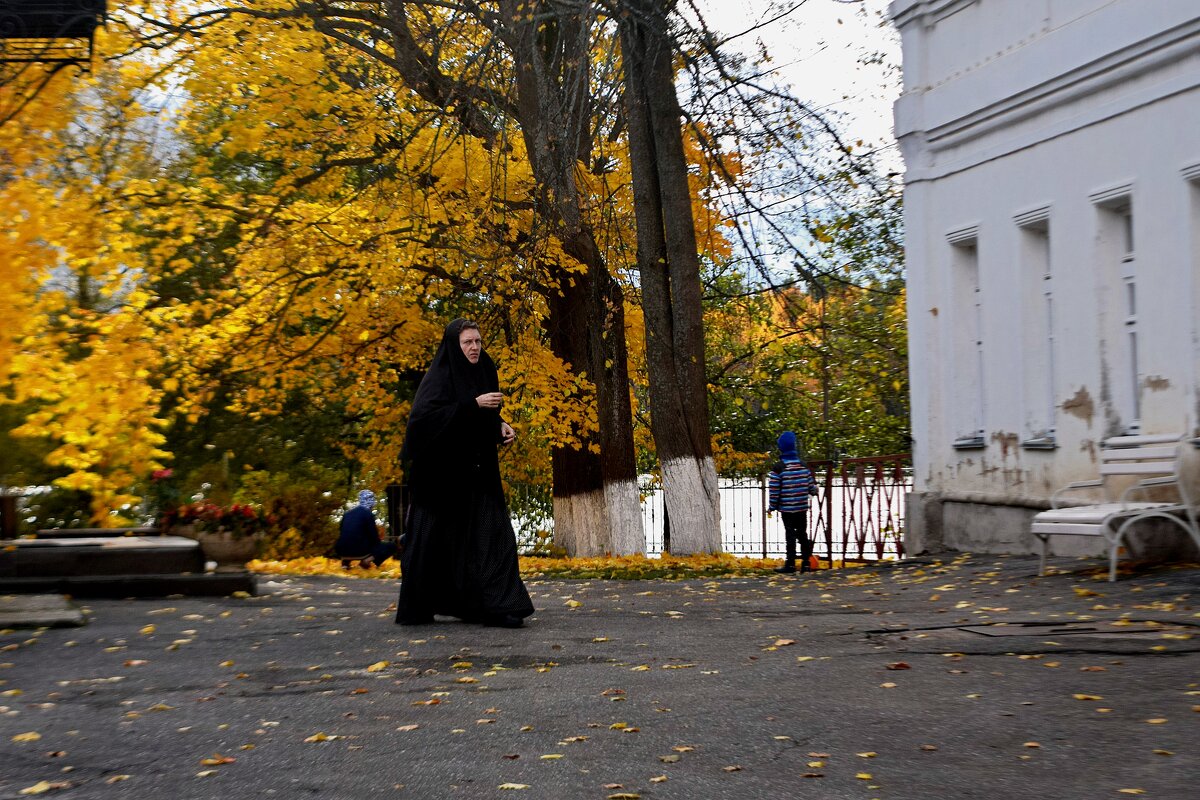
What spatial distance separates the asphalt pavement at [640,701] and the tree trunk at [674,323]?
6945 millimetres

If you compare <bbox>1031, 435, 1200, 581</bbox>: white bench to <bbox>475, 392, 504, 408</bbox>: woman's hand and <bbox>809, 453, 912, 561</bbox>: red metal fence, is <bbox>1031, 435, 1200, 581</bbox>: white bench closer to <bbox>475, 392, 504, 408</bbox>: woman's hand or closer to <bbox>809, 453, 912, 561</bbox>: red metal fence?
<bbox>475, 392, 504, 408</bbox>: woman's hand

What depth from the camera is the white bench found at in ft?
38.1

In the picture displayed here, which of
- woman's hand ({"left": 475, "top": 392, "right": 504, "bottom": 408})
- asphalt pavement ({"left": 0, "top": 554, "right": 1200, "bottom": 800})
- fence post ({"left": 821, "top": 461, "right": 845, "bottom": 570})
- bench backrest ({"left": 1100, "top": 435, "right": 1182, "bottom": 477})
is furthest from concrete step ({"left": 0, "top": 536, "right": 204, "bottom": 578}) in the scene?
fence post ({"left": 821, "top": 461, "right": 845, "bottom": 570})

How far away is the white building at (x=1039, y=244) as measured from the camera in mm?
Answer: 12938

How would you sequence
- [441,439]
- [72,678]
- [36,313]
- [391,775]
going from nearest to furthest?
1. [391,775]
2. [72,678]
3. [441,439]
4. [36,313]

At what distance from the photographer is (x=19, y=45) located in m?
13.3

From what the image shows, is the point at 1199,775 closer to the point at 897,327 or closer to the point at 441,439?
the point at 441,439

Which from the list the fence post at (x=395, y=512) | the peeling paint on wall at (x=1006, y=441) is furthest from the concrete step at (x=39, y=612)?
the fence post at (x=395, y=512)

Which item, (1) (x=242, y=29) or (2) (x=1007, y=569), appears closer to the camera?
(2) (x=1007, y=569)

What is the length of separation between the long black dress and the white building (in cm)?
600

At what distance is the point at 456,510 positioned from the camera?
37.7ft

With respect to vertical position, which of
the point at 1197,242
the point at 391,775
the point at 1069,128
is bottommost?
the point at 391,775

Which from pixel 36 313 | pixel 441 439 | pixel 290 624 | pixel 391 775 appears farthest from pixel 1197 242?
pixel 36 313

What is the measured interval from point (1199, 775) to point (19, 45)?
1190cm
